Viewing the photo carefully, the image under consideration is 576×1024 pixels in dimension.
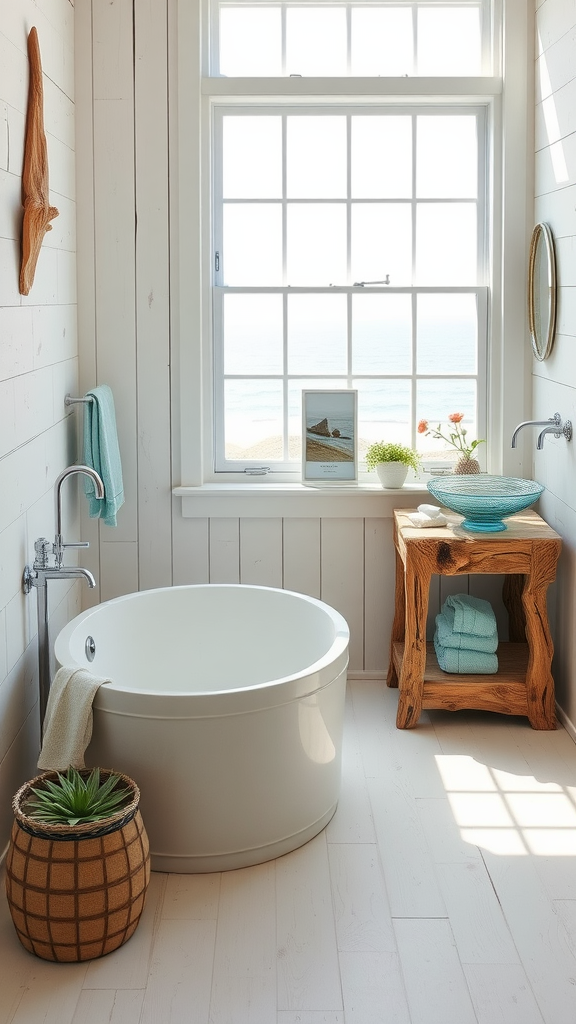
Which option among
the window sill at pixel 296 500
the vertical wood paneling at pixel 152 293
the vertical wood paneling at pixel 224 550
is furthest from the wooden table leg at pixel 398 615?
the vertical wood paneling at pixel 152 293

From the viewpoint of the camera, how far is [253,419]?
3.98 metres

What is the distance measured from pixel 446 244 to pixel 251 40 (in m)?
1.03

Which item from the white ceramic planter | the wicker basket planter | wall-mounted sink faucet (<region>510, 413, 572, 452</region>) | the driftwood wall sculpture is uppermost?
the driftwood wall sculpture

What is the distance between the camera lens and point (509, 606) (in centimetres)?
392

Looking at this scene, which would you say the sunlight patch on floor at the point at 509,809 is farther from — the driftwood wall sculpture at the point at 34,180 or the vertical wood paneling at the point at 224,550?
the driftwood wall sculpture at the point at 34,180

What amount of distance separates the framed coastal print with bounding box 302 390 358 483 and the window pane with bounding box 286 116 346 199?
0.76m

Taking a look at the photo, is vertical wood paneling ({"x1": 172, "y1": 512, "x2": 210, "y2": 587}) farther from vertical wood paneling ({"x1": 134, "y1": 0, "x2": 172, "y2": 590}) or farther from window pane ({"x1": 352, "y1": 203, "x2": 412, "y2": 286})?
window pane ({"x1": 352, "y1": 203, "x2": 412, "y2": 286})

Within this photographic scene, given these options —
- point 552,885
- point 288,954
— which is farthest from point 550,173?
point 288,954

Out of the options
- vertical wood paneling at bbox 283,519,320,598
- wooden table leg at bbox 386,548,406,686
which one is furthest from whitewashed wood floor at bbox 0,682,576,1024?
vertical wood paneling at bbox 283,519,320,598

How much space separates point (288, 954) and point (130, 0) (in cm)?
316

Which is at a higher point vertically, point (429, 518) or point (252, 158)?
point (252, 158)

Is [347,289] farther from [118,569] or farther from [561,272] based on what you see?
[118,569]

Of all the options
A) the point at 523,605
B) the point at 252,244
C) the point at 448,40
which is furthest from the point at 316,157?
the point at 523,605

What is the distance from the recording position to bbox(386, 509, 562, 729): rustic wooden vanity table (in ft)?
11.1
